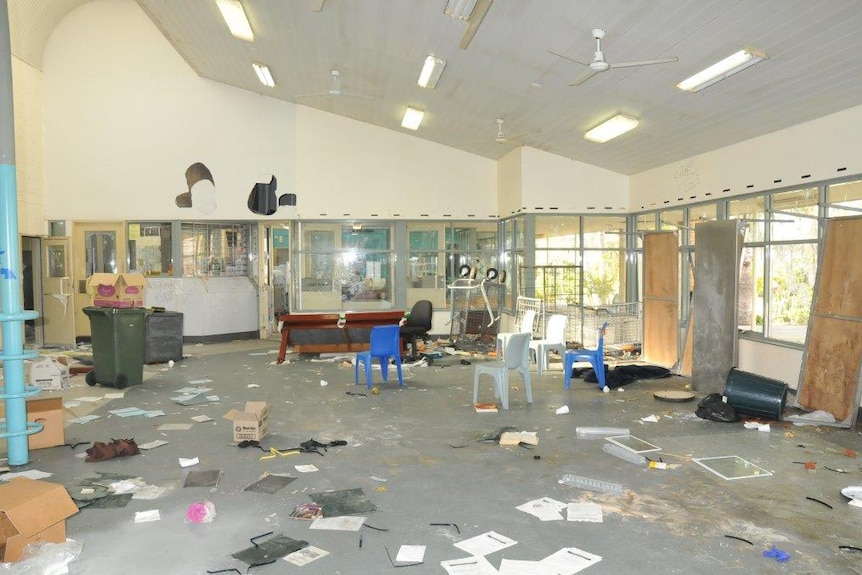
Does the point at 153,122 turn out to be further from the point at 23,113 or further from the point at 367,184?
the point at 367,184

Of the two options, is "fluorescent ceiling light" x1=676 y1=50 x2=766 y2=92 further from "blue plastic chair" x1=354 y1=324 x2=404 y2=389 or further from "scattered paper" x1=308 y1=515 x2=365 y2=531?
"scattered paper" x1=308 y1=515 x2=365 y2=531

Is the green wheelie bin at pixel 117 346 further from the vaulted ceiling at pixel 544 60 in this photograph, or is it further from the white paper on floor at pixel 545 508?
the white paper on floor at pixel 545 508

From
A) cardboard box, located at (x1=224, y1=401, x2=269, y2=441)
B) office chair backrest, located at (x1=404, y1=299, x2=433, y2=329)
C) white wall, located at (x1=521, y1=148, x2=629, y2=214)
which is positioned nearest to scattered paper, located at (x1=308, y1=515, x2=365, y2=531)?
cardboard box, located at (x1=224, y1=401, x2=269, y2=441)

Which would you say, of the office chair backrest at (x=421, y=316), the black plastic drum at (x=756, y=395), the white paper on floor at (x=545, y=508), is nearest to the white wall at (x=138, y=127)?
the office chair backrest at (x=421, y=316)

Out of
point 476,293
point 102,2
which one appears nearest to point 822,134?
point 476,293

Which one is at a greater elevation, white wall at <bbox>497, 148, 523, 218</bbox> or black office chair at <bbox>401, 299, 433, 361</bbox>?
white wall at <bbox>497, 148, 523, 218</bbox>

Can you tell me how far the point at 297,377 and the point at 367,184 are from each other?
505 cm

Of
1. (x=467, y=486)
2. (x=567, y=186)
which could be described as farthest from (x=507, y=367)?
(x=567, y=186)

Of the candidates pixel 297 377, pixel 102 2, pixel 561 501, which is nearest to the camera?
pixel 561 501

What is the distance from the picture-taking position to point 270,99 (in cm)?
1189

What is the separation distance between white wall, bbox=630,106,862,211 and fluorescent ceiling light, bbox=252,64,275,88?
6821 mm

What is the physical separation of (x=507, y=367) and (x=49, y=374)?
5.64 metres

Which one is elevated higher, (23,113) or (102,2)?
(102,2)

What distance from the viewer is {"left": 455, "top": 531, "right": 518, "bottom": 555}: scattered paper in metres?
3.20
